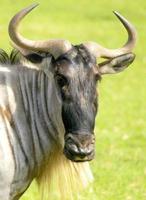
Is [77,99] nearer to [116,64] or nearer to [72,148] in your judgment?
[72,148]

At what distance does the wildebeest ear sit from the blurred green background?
2265 mm

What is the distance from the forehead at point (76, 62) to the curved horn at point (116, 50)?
108mm

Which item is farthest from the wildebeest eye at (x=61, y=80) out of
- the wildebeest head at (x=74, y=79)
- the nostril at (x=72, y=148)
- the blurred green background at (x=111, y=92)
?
the blurred green background at (x=111, y=92)

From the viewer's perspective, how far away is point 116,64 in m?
6.73

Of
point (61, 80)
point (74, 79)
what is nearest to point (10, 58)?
point (61, 80)

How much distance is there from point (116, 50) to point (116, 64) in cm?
20

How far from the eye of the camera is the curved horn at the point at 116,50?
652 centimetres

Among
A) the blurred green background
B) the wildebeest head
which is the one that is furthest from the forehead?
the blurred green background

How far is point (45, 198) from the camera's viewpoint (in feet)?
23.2

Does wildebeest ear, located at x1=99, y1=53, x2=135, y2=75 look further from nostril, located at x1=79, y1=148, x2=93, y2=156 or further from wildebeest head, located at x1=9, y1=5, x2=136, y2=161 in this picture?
nostril, located at x1=79, y1=148, x2=93, y2=156

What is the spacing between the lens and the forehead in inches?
247

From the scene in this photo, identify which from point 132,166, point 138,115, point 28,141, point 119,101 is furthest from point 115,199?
point 119,101

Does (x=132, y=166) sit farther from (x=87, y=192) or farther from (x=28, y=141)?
(x=28, y=141)

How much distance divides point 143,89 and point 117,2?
1666 cm
